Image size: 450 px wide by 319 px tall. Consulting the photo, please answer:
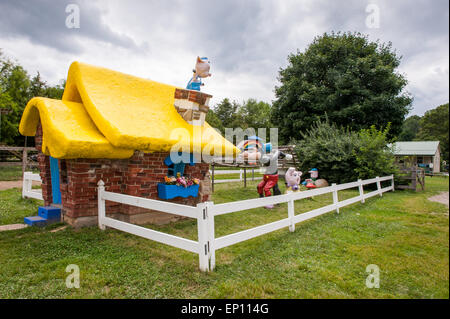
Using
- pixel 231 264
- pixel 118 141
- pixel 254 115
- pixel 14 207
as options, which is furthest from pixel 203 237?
pixel 254 115

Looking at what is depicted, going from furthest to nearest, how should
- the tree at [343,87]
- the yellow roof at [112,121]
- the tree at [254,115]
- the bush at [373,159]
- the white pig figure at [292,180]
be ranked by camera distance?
the tree at [254,115] → the tree at [343,87] → the bush at [373,159] → the white pig figure at [292,180] → the yellow roof at [112,121]

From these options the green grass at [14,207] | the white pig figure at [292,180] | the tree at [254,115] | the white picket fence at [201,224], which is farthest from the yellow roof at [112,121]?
the tree at [254,115]

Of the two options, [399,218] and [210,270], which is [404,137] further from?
[210,270]

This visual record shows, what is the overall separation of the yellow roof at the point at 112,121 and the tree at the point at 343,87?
13648 mm

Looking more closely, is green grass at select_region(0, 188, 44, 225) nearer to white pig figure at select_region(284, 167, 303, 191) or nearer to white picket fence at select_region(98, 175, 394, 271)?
white picket fence at select_region(98, 175, 394, 271)

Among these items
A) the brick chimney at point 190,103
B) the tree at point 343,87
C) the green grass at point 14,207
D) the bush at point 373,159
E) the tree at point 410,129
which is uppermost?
the tree at point 343,87

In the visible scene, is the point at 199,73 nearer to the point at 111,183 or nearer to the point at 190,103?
the point at 190,103

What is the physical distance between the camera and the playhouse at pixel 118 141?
17.2 ft

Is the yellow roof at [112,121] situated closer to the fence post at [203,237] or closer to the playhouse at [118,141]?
the playhouse at [118,141]

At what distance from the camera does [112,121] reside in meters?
5.29

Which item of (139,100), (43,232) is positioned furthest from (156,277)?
(139,100)

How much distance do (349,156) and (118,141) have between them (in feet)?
40.4

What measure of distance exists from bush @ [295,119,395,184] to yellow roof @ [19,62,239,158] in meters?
9.00
